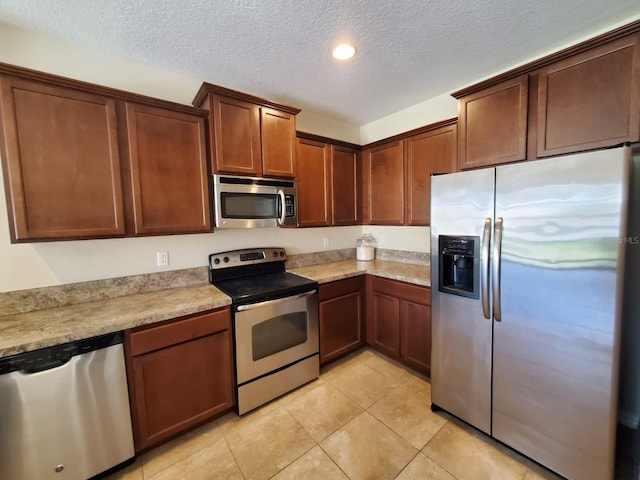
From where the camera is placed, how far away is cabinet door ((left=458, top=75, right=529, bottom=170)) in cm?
169

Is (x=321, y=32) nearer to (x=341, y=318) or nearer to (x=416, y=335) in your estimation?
(x=341, y=318)

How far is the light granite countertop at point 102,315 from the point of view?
4.12ft

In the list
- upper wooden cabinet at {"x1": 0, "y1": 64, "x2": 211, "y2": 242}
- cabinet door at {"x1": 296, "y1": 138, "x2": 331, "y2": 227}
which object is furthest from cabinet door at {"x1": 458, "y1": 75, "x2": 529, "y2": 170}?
upper wooden cabinet at {"x1": 0, "y1": 64, "x2": 211, "y2": 242}

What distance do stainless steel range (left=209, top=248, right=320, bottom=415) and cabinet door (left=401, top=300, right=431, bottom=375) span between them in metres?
0.83

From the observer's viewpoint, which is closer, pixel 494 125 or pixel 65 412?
pixel 65 412

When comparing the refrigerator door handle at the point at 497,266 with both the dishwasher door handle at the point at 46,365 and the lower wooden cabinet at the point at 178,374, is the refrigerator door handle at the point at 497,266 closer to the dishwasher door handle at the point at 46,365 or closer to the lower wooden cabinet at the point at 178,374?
the lower wooden cabinet at the point at 178,374

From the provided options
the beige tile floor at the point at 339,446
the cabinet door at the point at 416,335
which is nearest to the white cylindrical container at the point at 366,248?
the cabinet door at the point at 416,335

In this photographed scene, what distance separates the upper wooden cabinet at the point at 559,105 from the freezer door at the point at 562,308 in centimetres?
43

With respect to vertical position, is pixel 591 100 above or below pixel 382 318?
above

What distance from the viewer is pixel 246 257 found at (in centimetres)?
239

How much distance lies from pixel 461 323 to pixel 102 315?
7.40 feet

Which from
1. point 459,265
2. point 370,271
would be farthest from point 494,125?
point 370,271

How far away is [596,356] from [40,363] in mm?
2699

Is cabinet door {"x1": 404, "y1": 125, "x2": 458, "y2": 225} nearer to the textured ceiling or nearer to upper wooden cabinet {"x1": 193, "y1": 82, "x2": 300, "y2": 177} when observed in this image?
the textured ceiling
